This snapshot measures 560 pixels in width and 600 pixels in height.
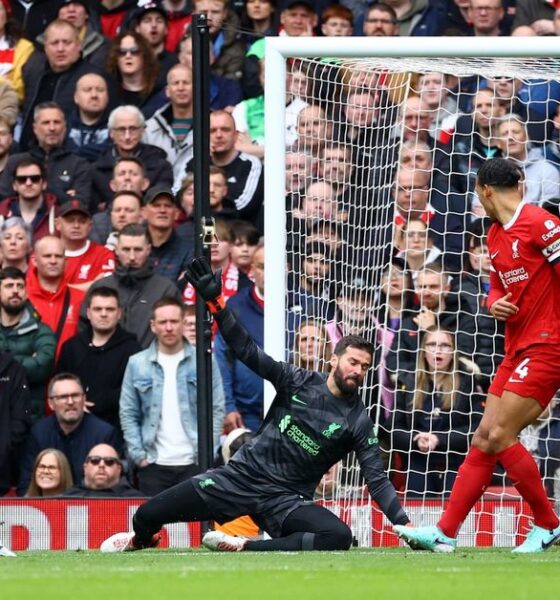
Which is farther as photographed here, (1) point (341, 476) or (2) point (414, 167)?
(2) point (414, 167)

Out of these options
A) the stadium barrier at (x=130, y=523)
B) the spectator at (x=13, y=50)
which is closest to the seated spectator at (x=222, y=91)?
the spectator at (x=13, y=50)

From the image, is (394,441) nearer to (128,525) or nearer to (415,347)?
(415,347)

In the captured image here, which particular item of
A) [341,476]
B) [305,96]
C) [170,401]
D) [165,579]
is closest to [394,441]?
[341,476]

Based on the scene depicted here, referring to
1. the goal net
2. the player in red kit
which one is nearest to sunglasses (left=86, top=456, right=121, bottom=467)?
the goal net

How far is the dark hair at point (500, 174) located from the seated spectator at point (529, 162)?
3632 millimetres

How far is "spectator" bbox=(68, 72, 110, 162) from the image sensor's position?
45.7 ft

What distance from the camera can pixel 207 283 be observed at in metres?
9.01

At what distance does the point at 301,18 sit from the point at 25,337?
3.94 m

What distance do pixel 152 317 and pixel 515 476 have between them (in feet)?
15.3

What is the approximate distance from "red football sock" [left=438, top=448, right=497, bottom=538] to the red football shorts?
397 millimetres

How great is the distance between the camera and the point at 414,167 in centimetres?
1228

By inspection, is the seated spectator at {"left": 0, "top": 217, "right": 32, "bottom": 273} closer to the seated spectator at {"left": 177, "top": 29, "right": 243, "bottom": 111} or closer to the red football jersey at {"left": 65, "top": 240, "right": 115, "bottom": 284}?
the red football jersey at {"left": 65, "top": 240, "right": 115, "bottom": 284}

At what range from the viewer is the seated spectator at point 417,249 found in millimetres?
12141

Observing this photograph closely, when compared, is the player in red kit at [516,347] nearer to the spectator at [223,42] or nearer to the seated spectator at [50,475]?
the seated spectator at [50,475]
